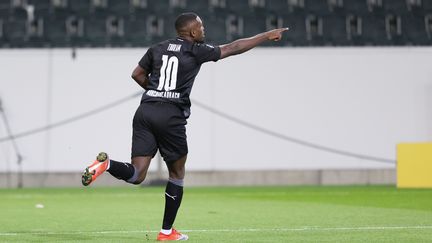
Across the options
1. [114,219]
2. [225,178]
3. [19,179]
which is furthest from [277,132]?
[114,219]

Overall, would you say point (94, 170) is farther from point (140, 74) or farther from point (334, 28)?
point (334, 28)

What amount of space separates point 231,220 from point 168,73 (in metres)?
2.68

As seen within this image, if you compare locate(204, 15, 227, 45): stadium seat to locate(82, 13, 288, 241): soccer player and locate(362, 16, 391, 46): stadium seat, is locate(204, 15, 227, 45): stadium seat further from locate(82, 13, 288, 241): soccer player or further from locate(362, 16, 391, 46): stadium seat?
locate(82, 13, 288, 241): soccer player

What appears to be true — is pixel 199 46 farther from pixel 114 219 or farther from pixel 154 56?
pixel 114 219

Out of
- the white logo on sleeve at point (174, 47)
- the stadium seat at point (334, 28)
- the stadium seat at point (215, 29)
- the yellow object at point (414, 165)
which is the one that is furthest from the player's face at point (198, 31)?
the stadium seat at point (334, 28)

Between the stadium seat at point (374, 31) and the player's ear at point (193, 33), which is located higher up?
the stadium seat at point (374, 31)

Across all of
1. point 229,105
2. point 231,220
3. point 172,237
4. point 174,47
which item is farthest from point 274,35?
point 229,105

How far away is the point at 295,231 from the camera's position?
24.0ft

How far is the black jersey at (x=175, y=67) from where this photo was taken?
661 centimetres

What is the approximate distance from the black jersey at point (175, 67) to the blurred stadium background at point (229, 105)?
13.7 metres

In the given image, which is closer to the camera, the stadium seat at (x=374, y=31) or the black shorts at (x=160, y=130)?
the black shorts at (x=160, y=130)

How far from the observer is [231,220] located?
28.9 ft

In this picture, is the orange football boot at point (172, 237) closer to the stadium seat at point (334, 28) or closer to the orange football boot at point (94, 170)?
the orange football boot at point (94, 170)

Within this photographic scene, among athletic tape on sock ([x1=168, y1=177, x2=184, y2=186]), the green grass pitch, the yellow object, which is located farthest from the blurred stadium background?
athletic tape on sock ([x1=168, y1=177, x2=184, y2=186])
